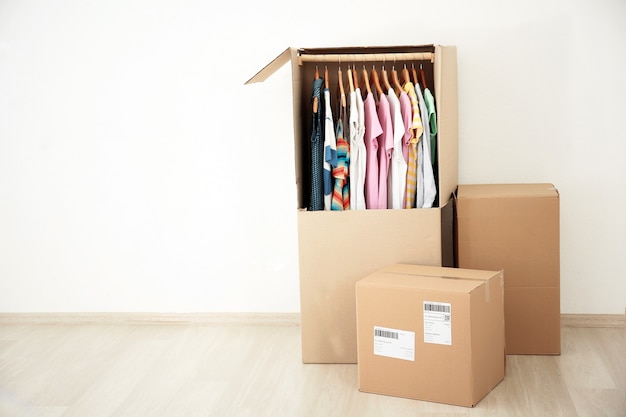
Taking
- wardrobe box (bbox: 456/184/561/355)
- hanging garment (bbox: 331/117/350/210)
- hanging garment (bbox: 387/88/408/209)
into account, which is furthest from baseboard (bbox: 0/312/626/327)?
hanging garment (bbox: 387/88/408/209)

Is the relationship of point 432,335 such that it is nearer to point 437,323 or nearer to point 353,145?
point 437,323

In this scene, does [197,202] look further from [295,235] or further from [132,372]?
[132,372]

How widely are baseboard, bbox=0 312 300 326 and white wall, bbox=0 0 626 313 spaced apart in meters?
0.04

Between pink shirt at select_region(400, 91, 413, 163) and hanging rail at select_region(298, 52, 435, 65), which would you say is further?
hanging rail at select_region(298, 52, 435, 65)

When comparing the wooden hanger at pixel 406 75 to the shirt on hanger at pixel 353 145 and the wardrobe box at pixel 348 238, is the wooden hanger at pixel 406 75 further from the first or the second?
the shirt on hanger at pixel 353 145

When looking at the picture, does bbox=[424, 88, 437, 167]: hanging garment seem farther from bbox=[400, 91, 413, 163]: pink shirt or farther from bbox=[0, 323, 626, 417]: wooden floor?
bbox=[0, 323, 626, 417]: wooden floor

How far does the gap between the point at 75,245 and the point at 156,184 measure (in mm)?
518

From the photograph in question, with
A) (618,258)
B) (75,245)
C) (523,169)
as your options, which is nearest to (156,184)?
(75,245)

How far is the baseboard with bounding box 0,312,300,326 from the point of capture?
3.47 meters

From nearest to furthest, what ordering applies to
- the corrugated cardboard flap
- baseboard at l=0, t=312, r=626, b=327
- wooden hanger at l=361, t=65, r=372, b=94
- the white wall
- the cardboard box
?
the cardboard box → the corrugated cardboard flap → wooden hanger at l=361, t=65, r=372, b=94 → the white wall → baseboard at l=0, t=312, r=626, b=327

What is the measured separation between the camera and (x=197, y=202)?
11.4 feet

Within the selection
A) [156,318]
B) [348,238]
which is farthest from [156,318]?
[348,238]

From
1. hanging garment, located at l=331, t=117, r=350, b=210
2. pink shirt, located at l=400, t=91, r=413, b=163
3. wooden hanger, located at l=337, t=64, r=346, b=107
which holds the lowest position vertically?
hanging garment, located at l=331, t=117, r=350, b=210

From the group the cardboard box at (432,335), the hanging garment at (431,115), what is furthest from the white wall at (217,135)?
the cardboard box at (432,335)
